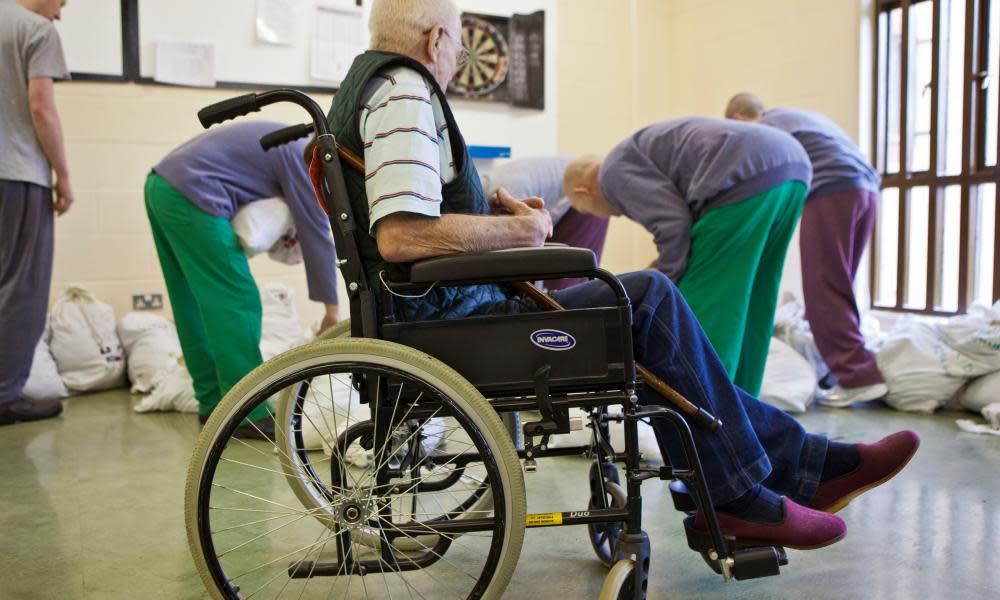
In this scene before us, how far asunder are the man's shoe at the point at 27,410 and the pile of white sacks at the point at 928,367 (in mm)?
2784

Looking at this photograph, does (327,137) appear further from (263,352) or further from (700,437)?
(263,352)

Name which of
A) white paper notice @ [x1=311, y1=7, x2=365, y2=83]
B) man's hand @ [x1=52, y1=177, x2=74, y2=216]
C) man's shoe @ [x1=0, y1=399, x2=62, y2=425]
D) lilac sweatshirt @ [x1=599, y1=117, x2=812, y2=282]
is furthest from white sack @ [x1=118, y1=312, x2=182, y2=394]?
lilac sweatshirt @ [x1=599, y1=117, x2=812, y2=282]

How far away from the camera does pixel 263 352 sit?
361 centimetres

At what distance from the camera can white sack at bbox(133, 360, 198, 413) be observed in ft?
11.2

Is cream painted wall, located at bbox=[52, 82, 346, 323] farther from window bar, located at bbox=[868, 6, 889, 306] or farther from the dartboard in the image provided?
window bar, located at bbox=[868, 6, 889, 306]

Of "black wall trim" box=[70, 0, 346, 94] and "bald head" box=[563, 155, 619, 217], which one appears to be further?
"black wall trim" box=[70, 0, 346, 94]

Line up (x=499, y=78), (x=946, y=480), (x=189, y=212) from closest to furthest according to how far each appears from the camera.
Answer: (x=946, y=480) → (x=189, y=212) → (x=499, y=78)

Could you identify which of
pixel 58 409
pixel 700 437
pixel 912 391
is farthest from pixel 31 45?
pixel 912 391

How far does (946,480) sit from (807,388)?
1004 mm

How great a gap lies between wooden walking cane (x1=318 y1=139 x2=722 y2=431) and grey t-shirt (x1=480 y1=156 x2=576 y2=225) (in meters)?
1.66

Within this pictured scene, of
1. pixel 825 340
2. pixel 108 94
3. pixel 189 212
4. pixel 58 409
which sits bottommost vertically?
pixel 58 409

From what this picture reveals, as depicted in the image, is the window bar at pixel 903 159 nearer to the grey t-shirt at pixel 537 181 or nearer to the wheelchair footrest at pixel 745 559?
the grey t-shirt at pixel 537 181

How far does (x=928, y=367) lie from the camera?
317cm

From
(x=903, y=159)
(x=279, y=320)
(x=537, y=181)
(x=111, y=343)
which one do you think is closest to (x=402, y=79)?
(x=537, y=181)
